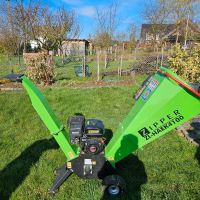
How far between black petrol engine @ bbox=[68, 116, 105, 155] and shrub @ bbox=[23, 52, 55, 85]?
8.32 meters

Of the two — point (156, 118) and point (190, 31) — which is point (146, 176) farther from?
point (190, 31)

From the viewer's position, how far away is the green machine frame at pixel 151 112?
2.79 meters

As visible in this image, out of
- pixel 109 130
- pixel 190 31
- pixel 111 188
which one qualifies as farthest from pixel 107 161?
pixel 190 31

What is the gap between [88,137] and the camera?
3484 mm

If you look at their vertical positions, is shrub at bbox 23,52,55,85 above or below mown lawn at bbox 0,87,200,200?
above

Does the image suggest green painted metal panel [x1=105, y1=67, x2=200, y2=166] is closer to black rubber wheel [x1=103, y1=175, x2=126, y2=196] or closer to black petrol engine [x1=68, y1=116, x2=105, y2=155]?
black petrol engine [x1=68, y1=116, x2=105, y2=155]

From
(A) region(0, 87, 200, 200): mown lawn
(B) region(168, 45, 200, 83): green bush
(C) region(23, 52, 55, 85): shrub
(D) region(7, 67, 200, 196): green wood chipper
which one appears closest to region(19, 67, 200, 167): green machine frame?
(D) region(7, 67, 200, 196): green wood chipper

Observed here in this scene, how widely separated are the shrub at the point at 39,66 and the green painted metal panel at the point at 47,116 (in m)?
8.30

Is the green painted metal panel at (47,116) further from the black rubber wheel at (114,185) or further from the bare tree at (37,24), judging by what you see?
the bare tree at (37,24)

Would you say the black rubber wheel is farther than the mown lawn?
No

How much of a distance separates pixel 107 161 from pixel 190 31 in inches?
1433

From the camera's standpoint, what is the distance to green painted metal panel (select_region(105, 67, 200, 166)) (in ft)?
9.19

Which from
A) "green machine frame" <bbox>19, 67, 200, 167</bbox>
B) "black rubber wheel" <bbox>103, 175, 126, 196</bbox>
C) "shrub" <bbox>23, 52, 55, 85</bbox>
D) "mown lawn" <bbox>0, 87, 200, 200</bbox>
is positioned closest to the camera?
"green machine frame" <bbox>19, 67, 200, 167</bbox>

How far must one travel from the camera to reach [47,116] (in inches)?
127
